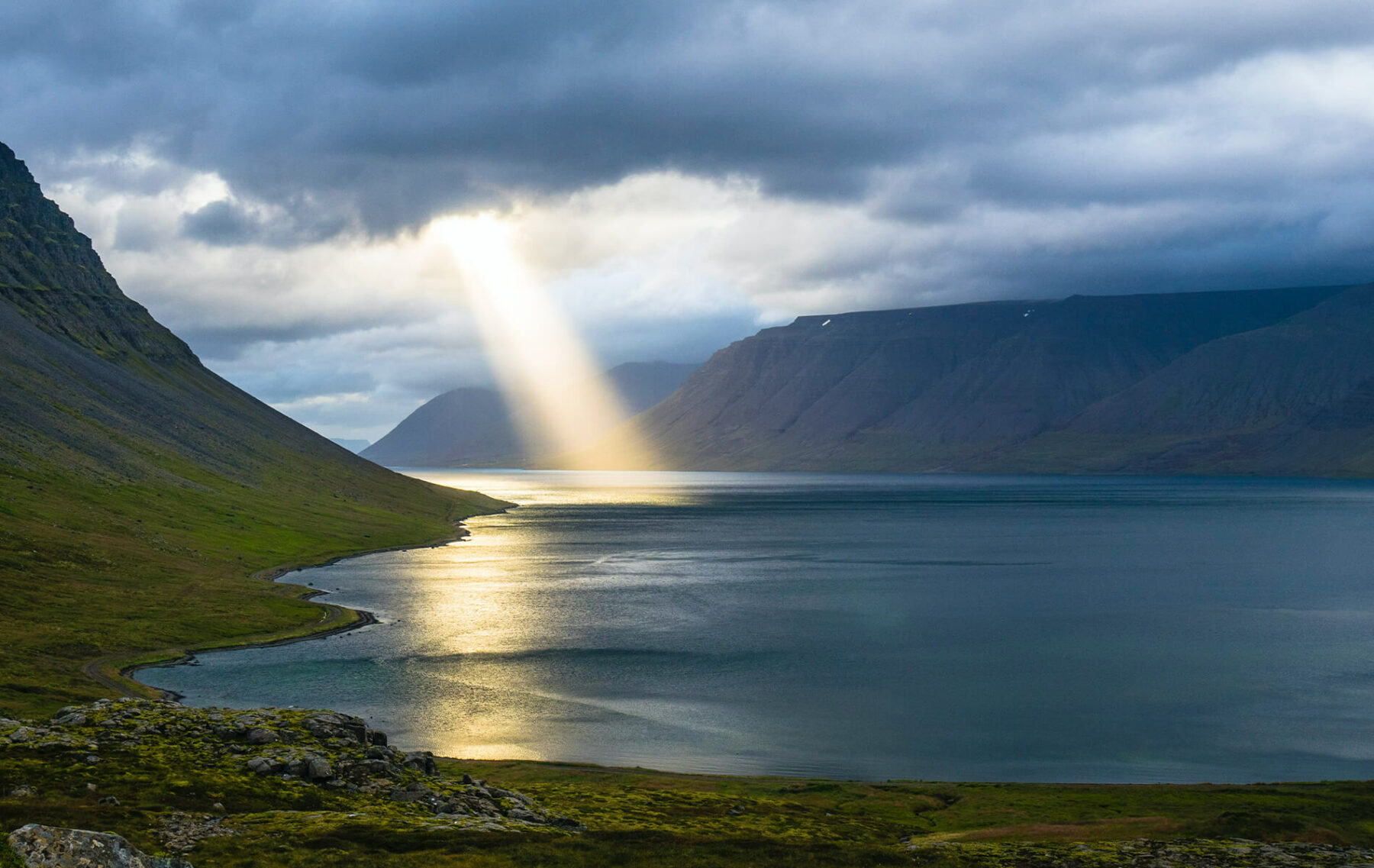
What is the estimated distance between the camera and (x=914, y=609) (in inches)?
4879

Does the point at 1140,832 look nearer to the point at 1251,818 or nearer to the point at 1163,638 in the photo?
the point at 1251,818

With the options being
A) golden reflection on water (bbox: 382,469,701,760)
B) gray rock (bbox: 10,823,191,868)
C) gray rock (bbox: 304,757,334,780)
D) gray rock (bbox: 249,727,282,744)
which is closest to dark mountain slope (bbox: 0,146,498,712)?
golden reflection on water (bbox: 382,469,701,760)

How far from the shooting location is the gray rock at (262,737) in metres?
48.2

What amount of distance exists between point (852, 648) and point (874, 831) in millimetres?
52736

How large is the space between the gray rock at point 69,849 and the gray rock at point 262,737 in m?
22.5

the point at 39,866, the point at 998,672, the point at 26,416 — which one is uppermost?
the point at 26,416

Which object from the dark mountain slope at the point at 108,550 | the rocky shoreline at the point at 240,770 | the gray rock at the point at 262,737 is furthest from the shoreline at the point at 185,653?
the gray rock at the point at 262,737

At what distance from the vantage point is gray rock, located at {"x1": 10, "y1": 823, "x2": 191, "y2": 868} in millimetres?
25078

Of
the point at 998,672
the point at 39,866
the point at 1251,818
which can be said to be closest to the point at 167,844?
the point at 39,866

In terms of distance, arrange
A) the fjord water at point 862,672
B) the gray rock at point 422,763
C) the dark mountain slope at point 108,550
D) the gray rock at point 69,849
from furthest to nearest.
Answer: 1. the dark mountain slope at point 108,550
2. the fjord water at point 862,672
3. the gray rock at point 422,763
4. the gray rock at point 69,849

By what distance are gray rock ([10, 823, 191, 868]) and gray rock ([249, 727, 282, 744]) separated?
73.7ft

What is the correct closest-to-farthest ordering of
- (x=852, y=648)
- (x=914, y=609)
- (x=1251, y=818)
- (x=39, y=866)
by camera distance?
(x=39, y=866)
(x=1251, y=818)
(x=852, y=648)
(x=914, y=609)

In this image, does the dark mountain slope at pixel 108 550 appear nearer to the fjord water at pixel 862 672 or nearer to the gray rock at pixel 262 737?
the fjord water at pixel 862 672

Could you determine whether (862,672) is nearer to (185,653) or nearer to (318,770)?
(318,770)
